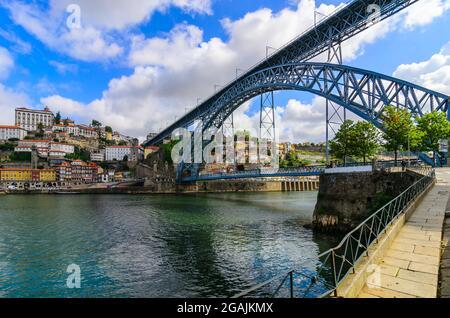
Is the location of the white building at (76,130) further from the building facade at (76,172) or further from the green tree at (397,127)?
the green tree at (397,127)

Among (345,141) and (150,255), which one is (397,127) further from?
(150,255)

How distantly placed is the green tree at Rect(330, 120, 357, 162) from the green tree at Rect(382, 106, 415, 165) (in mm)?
4146

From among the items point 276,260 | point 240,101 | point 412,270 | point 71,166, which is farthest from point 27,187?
point 412,270

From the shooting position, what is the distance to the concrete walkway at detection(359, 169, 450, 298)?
552cm

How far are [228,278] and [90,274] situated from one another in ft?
21.7

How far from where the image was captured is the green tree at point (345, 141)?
108 feet

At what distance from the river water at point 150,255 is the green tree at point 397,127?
39.7ft

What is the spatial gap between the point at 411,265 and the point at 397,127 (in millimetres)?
25194

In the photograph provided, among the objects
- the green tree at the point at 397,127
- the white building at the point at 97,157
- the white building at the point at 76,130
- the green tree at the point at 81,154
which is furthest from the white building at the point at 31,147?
the green tree at the point at 397,127

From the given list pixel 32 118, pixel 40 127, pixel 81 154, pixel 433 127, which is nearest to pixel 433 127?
pixel 433 127

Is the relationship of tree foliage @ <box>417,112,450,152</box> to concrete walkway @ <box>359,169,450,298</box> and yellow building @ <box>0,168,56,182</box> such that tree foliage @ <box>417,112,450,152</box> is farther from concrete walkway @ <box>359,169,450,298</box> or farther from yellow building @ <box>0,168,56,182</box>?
yellow building @ <box>0,168,56,182</box>

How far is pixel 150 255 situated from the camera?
56.4ft

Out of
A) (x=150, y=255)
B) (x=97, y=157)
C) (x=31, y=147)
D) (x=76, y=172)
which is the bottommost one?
(x=150, y=255)
